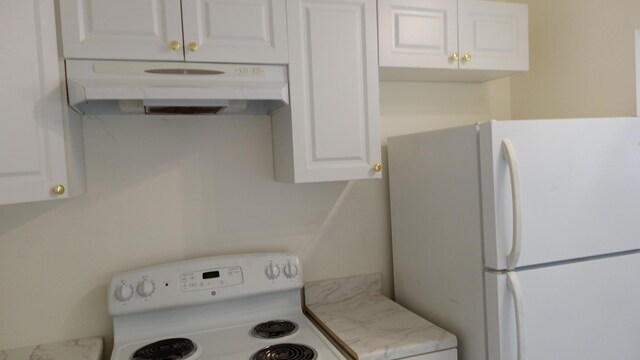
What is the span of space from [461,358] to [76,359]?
145 cm

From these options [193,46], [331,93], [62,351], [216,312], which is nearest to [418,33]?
[331,93]

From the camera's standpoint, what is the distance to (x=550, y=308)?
57.4 inches

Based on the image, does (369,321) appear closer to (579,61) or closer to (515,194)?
(515,194)

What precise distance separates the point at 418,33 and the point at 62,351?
1.96 m

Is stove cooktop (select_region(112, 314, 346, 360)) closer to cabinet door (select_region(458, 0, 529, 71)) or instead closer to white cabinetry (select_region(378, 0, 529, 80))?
white cabinetry (select_region(378, 0, 529, 80))

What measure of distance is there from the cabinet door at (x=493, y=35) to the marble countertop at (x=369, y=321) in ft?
3.81

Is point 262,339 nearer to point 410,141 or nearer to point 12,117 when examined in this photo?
point 410,141

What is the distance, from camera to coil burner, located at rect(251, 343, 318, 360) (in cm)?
154

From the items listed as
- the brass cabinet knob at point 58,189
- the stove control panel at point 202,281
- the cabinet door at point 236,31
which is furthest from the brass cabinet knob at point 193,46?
the stove control panel at point 202,281

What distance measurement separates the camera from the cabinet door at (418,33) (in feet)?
5.96

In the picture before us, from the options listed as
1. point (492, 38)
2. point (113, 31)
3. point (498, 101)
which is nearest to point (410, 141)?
point (492, 38)

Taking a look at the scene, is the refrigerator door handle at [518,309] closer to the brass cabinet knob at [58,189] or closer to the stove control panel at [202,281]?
the stove control panel at [202,281]

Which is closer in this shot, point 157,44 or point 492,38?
point 157,44

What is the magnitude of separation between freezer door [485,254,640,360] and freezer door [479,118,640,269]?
57 mm
